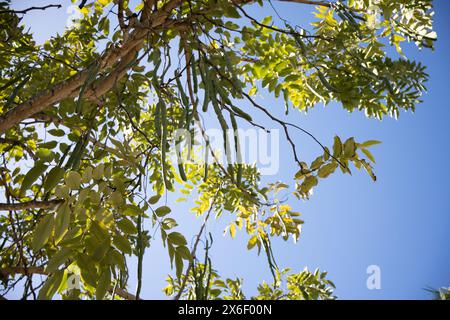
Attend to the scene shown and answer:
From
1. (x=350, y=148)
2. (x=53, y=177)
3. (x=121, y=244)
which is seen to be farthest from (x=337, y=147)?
(x=53, y=177)

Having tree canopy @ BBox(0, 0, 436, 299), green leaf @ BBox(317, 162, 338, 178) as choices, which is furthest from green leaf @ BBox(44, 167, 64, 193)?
green leaf @ BBox(317, 162, 338, 178)

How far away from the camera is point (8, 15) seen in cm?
223

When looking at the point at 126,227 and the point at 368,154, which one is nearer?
the point at 126,227

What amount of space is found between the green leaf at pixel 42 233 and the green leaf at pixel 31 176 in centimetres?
13

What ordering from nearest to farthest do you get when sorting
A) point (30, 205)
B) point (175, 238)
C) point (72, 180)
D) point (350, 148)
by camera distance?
point (72, 180), point (175, 238), point (30, 205), point (350, 148)

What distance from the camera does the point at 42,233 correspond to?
0.83 metres

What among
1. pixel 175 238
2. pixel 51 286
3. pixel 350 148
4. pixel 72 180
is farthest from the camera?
pixel 350 148

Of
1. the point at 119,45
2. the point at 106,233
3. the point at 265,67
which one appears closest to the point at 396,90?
the point at 265,67

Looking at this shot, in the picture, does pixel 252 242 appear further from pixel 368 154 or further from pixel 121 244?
pixel 121 244

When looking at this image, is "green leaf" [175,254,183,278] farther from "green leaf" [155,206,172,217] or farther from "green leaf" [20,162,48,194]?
"green leaf" [20,162,48,194]

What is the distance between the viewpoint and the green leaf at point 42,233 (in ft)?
2.69

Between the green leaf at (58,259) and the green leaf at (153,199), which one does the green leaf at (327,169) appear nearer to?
the green leaf at (153,199)

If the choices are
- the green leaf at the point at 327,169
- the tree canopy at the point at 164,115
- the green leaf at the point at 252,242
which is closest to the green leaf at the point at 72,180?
the tree canopy at the point at 164,115

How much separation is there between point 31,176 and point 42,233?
0.63 feet
